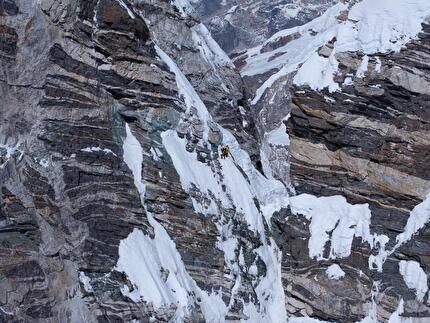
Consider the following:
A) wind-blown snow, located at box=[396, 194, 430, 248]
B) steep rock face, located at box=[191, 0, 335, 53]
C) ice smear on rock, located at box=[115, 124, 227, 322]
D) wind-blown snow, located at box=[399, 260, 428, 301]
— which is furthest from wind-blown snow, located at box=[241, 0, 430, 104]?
steep rock face, located at box=[191, 0, 335, 53]

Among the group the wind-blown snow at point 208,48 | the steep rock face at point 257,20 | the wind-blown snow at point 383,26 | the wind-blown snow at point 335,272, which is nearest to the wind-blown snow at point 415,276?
the wind-blown snow at point 335,272

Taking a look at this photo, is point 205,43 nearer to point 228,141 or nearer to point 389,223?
point 228,141

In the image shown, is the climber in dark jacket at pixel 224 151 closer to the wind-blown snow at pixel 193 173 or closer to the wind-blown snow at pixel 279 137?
the wind-blown snow at pixel 193 173

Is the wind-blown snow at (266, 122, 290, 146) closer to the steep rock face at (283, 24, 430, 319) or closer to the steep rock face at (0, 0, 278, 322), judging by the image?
the steep rock face at (283, 24, 430, 319)

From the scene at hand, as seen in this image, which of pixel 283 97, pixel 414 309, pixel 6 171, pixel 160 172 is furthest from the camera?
pixel 283 97

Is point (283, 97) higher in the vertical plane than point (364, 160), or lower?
higher

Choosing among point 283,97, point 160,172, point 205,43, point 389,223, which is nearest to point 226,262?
point 160,172
